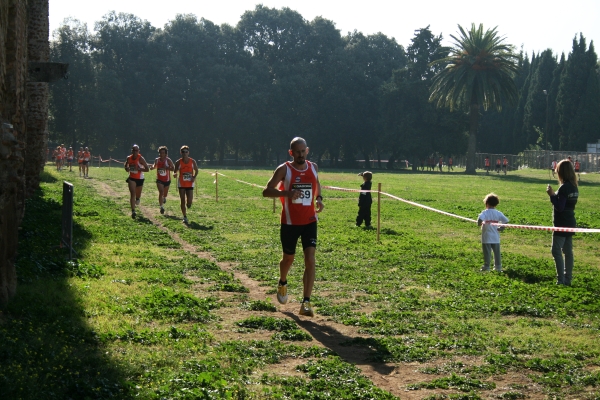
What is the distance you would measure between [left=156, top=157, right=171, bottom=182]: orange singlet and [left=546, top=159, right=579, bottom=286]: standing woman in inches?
482

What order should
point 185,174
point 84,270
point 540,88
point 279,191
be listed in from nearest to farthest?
point 279,191 < point 84,270 < point 185,174 < point 540,88

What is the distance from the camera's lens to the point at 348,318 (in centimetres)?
846

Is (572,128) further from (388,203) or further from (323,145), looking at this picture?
(388,203)

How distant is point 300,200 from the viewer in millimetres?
8500

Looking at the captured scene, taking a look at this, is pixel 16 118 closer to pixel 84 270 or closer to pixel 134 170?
pixel 84 270

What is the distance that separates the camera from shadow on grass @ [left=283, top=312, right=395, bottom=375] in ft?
21.8

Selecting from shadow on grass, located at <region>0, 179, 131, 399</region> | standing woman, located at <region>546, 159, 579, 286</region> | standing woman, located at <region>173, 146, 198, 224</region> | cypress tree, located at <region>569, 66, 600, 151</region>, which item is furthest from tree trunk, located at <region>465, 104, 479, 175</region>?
shadow on grass, located at <region>0, 179, 131, 399</region>

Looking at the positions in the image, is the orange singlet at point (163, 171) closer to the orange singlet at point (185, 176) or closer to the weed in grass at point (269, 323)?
the orange singlet at point (185, 176)

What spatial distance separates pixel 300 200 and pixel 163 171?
12740 millimetres

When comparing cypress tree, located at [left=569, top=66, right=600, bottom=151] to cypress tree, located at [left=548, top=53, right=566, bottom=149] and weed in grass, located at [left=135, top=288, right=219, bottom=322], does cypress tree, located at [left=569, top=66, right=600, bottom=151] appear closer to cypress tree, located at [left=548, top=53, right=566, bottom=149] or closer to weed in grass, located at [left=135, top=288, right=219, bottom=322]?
cypress tree, located at [left=548, top=53, right=566, bottom=149]

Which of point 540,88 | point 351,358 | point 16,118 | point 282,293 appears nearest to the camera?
point 351,358

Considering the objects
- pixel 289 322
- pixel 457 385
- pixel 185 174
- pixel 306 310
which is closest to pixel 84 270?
pixel 306 310

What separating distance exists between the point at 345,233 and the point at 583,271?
19.1ft

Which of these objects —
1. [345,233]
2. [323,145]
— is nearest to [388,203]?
[345,233]
